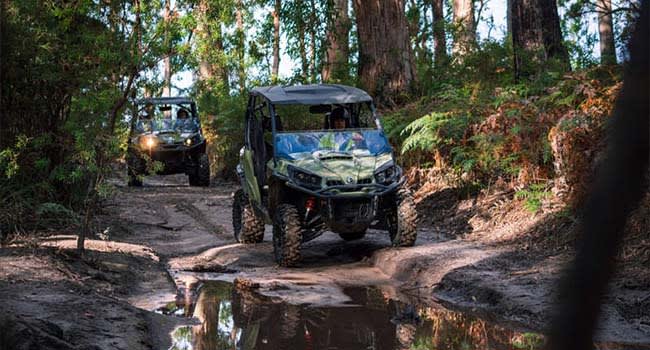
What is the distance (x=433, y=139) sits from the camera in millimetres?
12961

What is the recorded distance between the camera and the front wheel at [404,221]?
989 cm

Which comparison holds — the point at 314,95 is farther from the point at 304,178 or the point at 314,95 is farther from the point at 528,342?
the point at 528,342

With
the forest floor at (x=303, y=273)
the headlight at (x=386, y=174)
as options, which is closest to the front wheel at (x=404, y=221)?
the forest floor at (x=303, y=273)

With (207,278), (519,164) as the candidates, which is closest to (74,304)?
(207,278)

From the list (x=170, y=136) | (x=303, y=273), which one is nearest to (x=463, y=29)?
(x=170, y=136)

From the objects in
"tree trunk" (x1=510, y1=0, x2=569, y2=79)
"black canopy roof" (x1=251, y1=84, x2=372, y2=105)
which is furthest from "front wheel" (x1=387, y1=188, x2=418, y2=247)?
"tree trunk" (x1=510, y1=0, x2=569, y2=79)

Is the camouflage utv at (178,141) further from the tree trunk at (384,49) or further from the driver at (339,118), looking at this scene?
the driver at (339,118)

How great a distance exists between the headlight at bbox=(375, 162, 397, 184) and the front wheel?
0.81ft

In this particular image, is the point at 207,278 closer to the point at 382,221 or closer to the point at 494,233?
the point at 382,221

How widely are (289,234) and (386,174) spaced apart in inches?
50.4

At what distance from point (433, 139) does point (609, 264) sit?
37.5ft

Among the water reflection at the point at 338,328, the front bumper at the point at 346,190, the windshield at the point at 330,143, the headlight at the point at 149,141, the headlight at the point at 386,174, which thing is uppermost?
the headlight at the point at 149,141

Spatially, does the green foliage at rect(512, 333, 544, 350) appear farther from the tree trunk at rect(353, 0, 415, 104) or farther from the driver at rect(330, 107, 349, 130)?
the tree trunk at rect(353, 0, 415, 104)

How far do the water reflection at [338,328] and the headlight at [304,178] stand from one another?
72.9 inches
